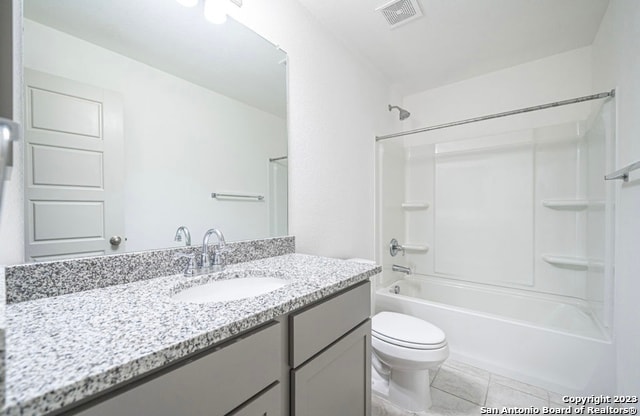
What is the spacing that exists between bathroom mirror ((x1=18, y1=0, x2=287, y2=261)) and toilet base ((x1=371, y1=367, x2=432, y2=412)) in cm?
111

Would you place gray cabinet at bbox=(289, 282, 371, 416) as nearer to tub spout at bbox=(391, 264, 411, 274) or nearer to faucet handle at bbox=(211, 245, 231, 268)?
faucet handle at bbox=(211, 245, 231, 268)

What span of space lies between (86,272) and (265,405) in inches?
26.1

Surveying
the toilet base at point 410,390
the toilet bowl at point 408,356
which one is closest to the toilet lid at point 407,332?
the toilet bowl at point 408,356

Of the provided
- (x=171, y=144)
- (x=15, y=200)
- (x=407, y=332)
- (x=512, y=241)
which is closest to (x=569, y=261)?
(x=512, y=241)

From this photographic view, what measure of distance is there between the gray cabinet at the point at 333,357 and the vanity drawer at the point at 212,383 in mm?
103

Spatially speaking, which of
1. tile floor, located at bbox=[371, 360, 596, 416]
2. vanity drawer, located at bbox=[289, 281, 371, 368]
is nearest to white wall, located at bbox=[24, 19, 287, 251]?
vanity drawer, located at bbox=[289, 281, 371, 368]

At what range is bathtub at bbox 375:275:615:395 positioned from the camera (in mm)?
1452

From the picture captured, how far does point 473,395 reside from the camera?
5.03 ft

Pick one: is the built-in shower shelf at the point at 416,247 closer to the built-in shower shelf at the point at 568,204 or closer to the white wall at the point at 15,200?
the built-in shower shelf at the point at 568,204

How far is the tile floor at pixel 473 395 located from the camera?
1442mm

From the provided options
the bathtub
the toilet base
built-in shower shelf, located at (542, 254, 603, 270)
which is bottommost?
the toilet base

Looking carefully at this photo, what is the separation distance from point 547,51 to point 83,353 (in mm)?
→ 3103

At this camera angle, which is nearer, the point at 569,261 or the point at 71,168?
the point at 71,168

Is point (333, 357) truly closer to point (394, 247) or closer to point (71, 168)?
point (71, 168)
